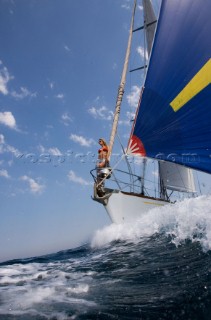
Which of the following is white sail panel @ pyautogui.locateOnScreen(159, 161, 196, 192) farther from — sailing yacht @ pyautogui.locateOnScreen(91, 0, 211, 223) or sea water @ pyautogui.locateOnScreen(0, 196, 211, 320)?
sea water @ pyautogui.locateOnScreen(0, 196, 211, 320)

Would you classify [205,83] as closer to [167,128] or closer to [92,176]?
[167,128]

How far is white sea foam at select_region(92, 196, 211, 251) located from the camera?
5.76 meters

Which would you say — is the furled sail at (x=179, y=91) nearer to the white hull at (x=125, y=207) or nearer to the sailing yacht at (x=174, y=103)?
the sailing yacht at (x=174, y=103)

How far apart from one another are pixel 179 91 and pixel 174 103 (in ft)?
1.37

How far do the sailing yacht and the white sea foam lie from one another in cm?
49

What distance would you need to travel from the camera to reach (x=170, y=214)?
8078 millimetres

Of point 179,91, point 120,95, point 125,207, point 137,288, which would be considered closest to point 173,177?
point 120,95

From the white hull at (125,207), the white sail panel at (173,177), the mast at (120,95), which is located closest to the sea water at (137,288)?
the white hull at (125,207)

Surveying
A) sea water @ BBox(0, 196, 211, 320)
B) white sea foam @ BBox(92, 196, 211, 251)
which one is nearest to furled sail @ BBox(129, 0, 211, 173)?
white sea foam @ BBox(92, 196, 211, 251)

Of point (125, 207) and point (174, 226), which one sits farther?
point (125, 207)

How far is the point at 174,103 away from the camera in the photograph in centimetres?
800

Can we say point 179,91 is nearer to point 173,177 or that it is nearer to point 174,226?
point 174,226

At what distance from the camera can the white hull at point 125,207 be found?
8711mm

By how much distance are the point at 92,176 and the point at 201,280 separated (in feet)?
21.3
